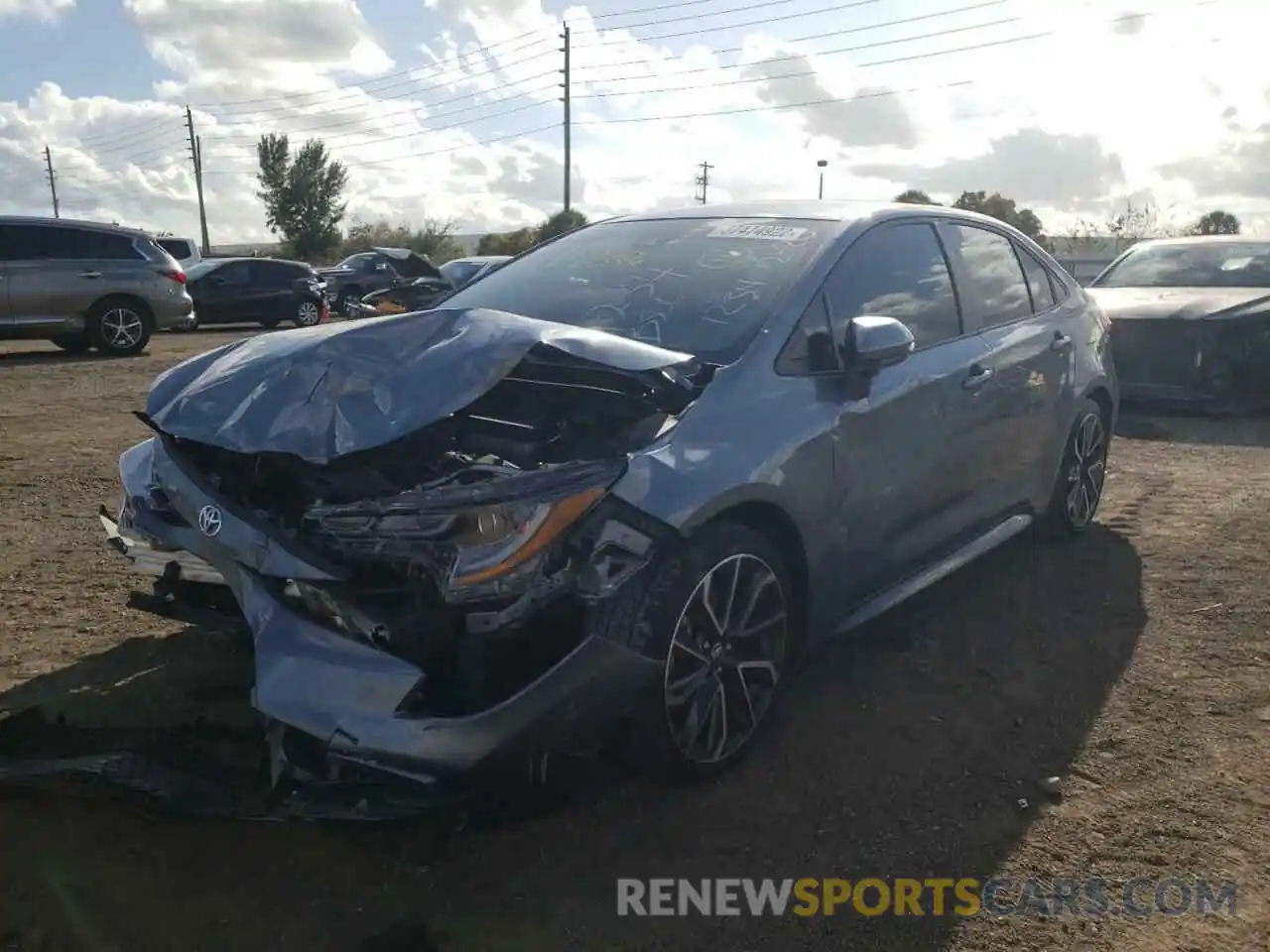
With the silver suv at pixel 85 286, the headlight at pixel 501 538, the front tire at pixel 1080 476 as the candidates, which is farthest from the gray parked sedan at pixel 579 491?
the silver suv at pixel 85 286

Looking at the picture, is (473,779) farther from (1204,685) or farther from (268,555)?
(1204,685)

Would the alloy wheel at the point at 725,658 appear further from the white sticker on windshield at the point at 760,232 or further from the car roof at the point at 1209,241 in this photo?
the car roof at the point at 1209,241

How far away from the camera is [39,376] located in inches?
442

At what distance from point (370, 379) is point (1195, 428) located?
25.5 ft

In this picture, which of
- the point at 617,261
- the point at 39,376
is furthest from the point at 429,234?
the point at 617,261

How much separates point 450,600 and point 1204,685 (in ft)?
9.28

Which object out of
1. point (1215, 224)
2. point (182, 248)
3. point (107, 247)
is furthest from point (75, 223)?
point (1215, 224)

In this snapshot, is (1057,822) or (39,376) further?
(39,376)

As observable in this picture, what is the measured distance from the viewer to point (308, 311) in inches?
822

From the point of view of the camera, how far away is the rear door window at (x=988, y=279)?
446 centimetres

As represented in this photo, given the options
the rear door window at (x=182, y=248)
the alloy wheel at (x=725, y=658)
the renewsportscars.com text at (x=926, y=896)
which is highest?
the rear door window at (x=182, y=248)

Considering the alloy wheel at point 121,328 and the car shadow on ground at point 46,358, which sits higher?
the alloy wheel at point 121,328

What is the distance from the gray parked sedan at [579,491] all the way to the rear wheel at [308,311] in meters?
17.7

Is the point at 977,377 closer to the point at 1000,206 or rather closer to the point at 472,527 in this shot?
the point at 472,527
